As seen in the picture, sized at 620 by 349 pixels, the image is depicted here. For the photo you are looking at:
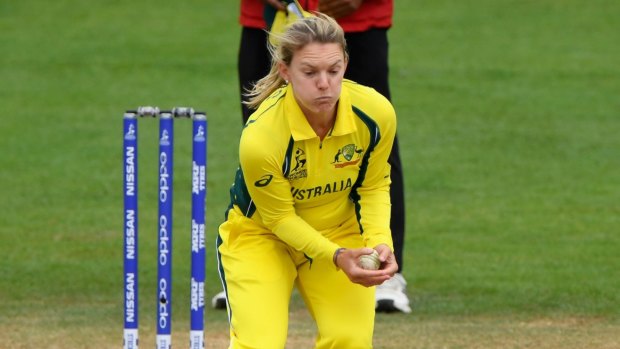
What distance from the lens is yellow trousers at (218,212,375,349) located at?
5.69 metres

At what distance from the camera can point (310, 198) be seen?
589 cm

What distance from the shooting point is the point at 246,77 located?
7719 mm

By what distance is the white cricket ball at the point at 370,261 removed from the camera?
5.49 m

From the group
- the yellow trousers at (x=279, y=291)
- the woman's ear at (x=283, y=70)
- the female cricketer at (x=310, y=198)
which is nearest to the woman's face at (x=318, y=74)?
the female cricketer at (x=310, y=198)

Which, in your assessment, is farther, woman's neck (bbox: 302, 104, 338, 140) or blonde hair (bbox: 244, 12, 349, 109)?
woman's neck (bbox: 302, 104, 338, 140)

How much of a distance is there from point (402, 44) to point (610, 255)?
8.01m

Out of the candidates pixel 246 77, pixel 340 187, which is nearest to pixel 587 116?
pixel 246 77

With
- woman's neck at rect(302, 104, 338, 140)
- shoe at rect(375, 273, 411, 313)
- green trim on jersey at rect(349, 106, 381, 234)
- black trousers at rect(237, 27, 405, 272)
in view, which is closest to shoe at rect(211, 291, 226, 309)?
shoe at rect(375, 273, 411, 313)

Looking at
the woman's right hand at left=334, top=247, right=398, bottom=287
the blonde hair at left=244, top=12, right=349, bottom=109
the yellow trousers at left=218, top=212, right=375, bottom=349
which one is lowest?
the yellow trousers at left=218, top=212, right=375, bottom=349

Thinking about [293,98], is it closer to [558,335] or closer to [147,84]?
[558,335]

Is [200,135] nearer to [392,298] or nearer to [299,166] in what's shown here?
[299,166]

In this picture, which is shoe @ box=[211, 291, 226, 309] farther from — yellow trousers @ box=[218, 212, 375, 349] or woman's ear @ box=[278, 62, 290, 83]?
woman's ear @ box=[278, 62, 290, 83]

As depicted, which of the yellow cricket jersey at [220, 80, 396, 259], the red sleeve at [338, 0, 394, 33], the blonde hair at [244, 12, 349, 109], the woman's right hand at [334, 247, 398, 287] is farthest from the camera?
the red sleeve at [338, 0, 394, 33]

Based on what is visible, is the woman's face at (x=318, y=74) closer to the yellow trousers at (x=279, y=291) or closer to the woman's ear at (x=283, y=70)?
the woman's ear at (x=283, y=70)
